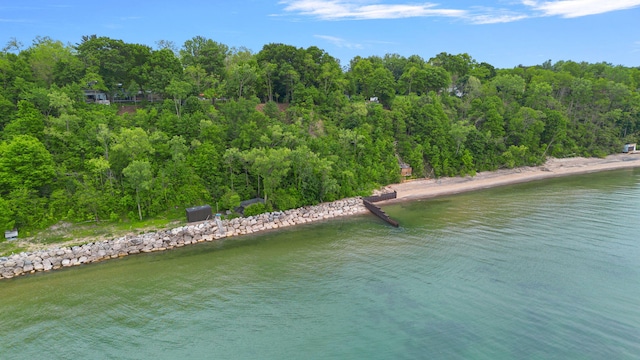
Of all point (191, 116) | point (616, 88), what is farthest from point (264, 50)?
point (616, 88)

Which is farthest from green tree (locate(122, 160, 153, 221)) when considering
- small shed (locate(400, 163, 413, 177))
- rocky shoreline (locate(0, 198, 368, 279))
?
small shed (locate(400, 163, 413, 177))

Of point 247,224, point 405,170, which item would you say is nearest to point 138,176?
point 247,224

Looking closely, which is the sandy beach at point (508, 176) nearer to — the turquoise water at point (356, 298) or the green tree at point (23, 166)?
the turquoise water at point (356, 298)

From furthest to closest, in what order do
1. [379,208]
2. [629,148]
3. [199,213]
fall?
1. [629,148]
2. [379,208]
3. [199,213]

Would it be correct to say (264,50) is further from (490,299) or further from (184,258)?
(490,299)

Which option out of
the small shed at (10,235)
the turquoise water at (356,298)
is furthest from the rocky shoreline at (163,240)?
the small shed at (10,235)

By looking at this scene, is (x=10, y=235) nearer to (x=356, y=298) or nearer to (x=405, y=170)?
(x=356, y=298)

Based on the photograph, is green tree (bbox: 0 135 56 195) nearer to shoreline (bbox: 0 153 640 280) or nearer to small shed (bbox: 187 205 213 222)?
shoreline (bbox: 0 153 640 280)

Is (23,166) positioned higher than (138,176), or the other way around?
(23,166)
